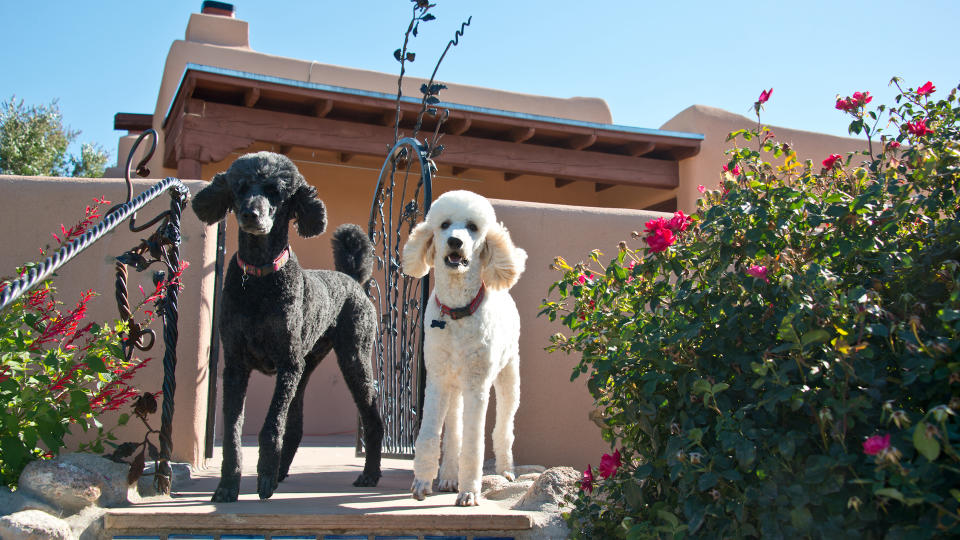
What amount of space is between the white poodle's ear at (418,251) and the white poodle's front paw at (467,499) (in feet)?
Result: 3.64

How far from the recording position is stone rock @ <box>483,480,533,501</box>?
3582mm

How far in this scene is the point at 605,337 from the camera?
3.00m

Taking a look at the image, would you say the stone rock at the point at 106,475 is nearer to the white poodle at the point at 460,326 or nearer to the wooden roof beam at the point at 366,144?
the white poodle at the point at 460,326

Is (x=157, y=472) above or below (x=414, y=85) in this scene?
below

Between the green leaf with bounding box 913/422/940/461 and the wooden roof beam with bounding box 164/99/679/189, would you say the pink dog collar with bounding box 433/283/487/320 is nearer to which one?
the green leaf with bounding box 913/422/940/461

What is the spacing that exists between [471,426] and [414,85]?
729 cm

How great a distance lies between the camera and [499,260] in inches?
138

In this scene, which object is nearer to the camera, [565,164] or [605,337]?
[605,337]

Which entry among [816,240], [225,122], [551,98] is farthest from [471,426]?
[551,98]

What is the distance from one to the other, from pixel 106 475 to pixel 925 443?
2.88 meters

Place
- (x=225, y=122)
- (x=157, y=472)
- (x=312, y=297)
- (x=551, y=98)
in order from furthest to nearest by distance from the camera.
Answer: (x=551, y=98) < (x=225, y=122) < (x=312, y=297) < (x=157, y=472)

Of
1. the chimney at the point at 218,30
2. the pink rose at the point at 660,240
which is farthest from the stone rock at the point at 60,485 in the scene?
the chimney at the point at 218,30

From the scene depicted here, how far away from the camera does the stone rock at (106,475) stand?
291 cm

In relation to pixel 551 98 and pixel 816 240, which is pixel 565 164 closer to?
pixel 551 98
